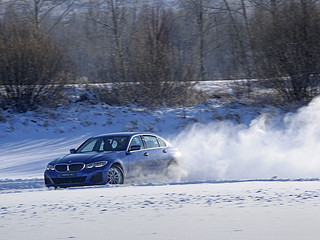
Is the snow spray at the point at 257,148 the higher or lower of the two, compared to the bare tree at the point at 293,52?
lower

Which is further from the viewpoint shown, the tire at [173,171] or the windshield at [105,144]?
the tire at [173,171]

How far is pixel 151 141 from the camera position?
616 inches

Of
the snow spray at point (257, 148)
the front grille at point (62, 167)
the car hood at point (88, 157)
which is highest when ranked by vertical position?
the car hood at point (88, 157)

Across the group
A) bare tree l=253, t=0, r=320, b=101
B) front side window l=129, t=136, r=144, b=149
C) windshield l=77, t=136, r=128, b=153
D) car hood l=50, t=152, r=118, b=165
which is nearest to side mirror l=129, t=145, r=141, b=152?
windshield l=77, t=136, r=128, b=153

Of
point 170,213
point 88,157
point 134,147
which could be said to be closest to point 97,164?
point 88,157

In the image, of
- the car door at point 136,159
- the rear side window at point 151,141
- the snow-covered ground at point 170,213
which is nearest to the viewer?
the snow-covered ground at point 170,213

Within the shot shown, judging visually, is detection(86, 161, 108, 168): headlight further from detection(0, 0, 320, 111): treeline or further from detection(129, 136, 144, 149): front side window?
detection(0, 0, 320, 111): treeline

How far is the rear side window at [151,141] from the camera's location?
15.5 metres

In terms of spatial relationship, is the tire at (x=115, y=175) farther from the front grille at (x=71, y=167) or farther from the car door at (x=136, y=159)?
the front grille at (x=71, y=167)

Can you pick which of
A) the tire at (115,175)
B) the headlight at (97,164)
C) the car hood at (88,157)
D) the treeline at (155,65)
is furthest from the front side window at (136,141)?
the treeline at (155,65)

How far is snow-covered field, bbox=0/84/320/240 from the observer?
795cm

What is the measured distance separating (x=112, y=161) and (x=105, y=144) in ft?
4.13

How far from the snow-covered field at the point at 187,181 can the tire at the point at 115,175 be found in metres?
0.24

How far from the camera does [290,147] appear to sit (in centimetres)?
2067
